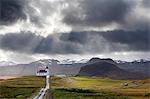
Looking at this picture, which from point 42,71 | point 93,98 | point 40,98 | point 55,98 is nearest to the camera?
point 40,98

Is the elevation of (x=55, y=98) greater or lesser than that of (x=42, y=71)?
lesser

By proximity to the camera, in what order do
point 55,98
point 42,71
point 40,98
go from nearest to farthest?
point 40,98, point 55,98, point 42,71

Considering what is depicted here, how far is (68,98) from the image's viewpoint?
121 meters

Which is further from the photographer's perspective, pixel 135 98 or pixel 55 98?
pixel 135 98

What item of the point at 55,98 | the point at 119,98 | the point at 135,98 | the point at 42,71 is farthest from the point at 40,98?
the point at 42,71

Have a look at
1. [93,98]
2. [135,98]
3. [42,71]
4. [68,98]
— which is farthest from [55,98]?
[42,71]

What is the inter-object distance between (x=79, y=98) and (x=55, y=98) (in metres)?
8.97

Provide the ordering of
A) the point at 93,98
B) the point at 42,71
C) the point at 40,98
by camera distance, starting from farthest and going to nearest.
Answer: the point at 42,71, the point at 93,98, the point at 40,98

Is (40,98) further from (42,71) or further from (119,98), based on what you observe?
(42,71)

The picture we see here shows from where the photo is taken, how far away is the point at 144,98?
428 ft

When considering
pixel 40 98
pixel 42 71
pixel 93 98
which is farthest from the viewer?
pixel 42 71

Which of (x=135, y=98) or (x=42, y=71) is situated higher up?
(x=42, y=71)

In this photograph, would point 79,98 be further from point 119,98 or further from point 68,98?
point 119,98

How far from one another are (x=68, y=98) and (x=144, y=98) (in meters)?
26.5
